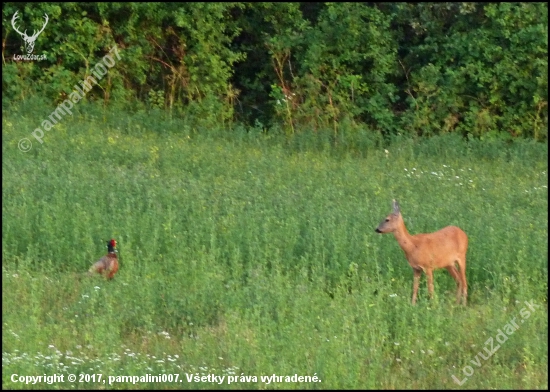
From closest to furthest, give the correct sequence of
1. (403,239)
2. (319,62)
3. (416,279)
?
(416,279), (403,239), (319,62)

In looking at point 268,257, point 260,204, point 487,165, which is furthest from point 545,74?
point 268,257

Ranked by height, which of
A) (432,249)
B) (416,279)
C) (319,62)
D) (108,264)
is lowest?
(416,279)

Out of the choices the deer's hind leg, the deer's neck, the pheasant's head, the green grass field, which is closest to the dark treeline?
the green grass field

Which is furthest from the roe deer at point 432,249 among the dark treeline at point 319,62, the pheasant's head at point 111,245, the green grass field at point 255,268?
the dark treeline at point 319,62

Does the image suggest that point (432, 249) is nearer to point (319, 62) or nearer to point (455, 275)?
point (455, 275)

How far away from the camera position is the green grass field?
769cm

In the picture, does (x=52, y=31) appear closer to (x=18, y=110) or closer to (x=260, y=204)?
(x=18, y=110)

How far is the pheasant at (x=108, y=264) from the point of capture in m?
9.41

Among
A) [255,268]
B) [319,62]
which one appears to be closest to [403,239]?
[255,268]

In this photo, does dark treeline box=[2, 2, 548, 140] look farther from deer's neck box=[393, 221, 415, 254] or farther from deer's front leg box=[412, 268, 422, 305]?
deer's front leg box=[412, 268, 422, 305]

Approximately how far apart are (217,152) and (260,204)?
289 centimetres

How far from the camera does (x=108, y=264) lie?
9.45 meters

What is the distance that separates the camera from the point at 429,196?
42.1 feet

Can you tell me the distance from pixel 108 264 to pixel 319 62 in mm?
10155
